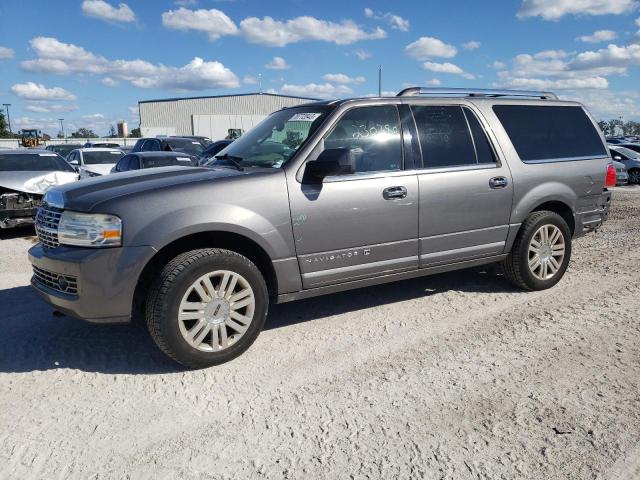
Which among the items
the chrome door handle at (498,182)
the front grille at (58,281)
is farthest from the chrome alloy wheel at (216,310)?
the chrome door handle at (498,182)

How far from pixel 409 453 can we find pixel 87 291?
7.21 ft

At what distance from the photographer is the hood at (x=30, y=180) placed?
328 inches

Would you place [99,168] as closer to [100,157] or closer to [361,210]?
[100,157]

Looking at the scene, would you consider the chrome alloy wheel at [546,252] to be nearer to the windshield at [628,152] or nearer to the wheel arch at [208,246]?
the wheel arch at [208,246]

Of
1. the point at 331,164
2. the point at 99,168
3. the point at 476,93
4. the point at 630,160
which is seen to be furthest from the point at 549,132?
the point at 630,160

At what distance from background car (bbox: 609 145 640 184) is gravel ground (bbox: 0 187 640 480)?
51.0 feet

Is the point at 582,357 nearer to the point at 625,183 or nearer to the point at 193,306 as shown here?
the point at 193,306

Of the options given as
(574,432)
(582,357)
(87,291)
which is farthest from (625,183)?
(87,291)

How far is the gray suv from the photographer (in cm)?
332

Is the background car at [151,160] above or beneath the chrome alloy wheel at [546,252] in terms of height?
above

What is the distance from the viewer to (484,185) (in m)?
4.54

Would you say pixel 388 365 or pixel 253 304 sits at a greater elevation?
pixel 253 304

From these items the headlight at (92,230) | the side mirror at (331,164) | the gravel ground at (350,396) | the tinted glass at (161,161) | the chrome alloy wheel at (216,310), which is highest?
the tinted glass at (161,161)

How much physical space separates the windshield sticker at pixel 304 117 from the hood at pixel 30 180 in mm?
5855
